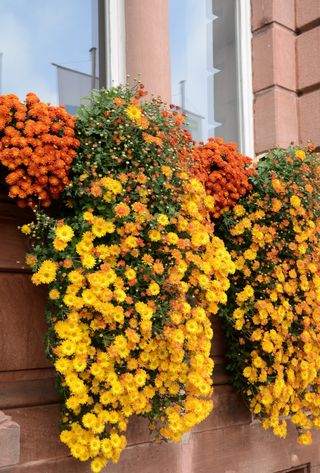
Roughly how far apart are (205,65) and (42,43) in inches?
68.0

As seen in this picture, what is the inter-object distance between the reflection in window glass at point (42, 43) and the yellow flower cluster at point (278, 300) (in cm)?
171

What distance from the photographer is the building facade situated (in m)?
2.80

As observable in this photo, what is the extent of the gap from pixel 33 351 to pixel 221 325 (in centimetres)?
134

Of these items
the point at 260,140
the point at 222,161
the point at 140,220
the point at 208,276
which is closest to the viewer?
the point at 140,220

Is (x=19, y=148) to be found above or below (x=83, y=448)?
above

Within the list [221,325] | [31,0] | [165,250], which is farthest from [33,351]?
[31,0]

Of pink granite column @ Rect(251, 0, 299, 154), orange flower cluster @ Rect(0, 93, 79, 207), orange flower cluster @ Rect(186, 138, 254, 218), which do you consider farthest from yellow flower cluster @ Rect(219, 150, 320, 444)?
pink granite column @ Rect(251, 0, 299, 154)

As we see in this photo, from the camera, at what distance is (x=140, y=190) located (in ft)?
9.11

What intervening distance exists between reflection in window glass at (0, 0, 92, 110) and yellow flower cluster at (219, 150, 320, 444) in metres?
1.71

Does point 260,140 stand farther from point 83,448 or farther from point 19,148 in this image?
point 83,448

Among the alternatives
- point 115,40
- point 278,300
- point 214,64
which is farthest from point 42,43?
point 278,300

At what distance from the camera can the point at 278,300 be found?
352 centimetres

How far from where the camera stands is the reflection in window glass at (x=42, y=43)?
4.04 metres

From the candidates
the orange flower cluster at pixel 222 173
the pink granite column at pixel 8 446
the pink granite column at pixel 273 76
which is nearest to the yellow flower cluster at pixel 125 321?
the pink granite column at pixel 8 446
